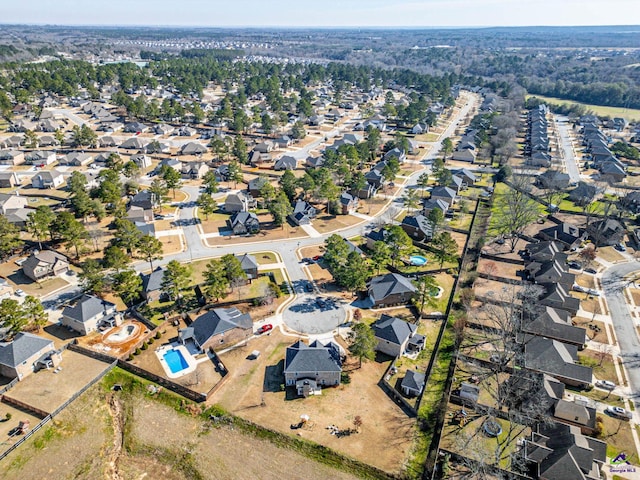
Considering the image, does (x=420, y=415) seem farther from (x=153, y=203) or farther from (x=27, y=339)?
(x=153, y=203)

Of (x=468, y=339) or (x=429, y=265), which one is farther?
(x=429, y=265)

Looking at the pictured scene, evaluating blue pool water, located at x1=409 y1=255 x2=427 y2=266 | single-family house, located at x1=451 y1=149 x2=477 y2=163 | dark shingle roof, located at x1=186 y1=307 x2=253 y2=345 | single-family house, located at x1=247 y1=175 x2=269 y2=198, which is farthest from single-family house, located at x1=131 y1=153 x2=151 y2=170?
single-family house, located at x1=451 y1=149 x2=477 y2=163

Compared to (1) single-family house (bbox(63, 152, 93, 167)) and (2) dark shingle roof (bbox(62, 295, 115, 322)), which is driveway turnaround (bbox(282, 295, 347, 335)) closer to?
(2) dark shingle roof (bbox(62, 295, 115, 322))

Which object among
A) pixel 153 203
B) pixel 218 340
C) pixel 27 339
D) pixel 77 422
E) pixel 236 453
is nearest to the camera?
pixel 236 453

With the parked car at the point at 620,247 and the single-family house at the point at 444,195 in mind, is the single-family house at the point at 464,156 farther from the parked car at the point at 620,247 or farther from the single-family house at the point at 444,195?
the parked car at the point at 620,247

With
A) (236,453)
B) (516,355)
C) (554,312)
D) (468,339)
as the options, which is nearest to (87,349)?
(236,453)

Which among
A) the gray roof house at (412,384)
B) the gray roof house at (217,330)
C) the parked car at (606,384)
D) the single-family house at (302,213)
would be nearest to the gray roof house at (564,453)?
the parked car at (606,384)
